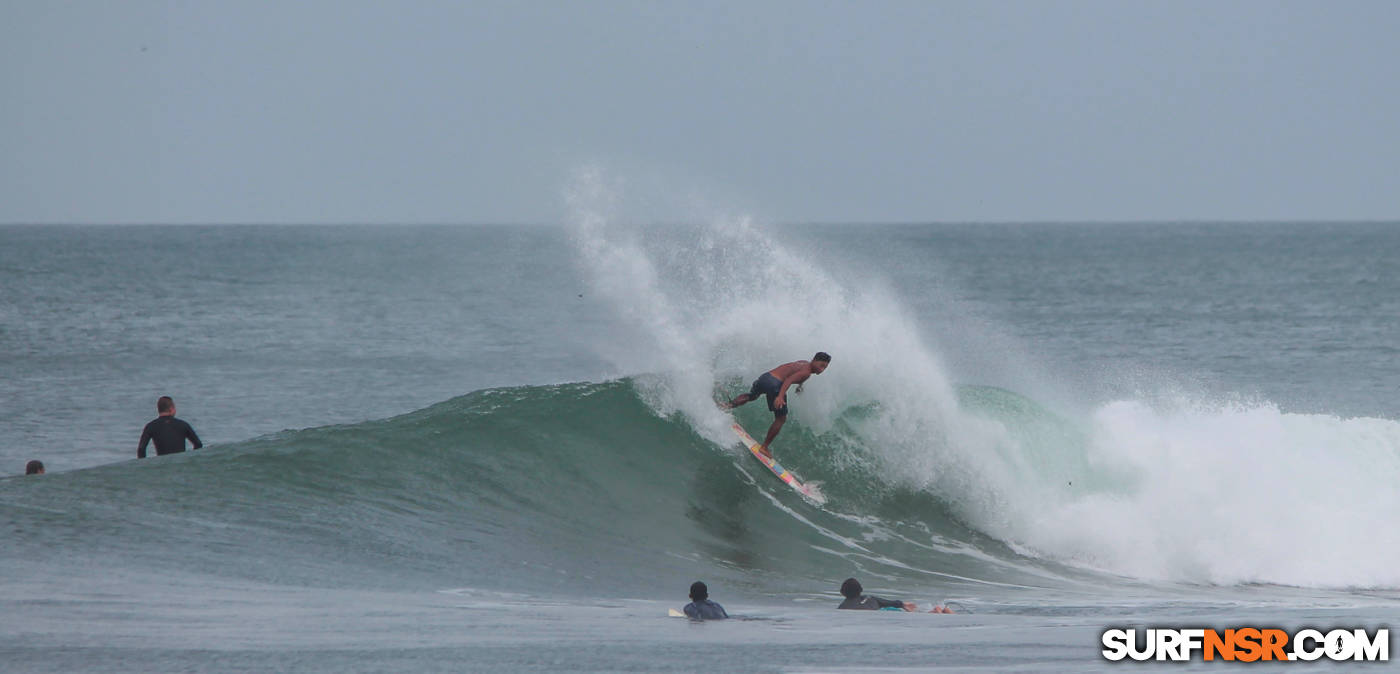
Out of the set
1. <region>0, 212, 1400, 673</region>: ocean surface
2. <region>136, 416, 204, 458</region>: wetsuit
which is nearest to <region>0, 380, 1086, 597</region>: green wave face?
<region>0, 212, 1400, 673</region>: ocean surface

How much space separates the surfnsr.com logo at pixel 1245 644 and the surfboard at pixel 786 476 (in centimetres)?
597

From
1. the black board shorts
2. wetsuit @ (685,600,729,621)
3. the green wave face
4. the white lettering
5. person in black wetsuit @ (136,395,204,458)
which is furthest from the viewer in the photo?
the black board shorts

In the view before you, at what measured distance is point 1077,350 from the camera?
43375 millimetres

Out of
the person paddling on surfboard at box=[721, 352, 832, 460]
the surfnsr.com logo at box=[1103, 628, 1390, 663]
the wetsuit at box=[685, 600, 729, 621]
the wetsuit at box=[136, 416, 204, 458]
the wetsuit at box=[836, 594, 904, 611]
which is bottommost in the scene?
the wetsuit at box=[685, 600, 729, 621]

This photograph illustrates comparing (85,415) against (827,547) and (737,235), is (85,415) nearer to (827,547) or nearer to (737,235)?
(737,235)

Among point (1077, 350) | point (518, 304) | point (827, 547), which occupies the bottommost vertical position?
point (827, 547)

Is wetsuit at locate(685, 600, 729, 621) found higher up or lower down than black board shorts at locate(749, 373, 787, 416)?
lower down

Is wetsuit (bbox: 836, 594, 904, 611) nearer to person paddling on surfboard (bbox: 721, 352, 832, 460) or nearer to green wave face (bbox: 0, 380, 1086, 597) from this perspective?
green wave face (bbox: 0, 380, 1086, 597)

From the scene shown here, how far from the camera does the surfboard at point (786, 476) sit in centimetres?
1641

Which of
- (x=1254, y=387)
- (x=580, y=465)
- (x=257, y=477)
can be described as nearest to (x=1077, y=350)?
(x=1254, y=387)

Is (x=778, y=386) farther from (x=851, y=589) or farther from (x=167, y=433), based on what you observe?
(x=167, y=433)

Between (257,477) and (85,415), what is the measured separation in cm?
1546

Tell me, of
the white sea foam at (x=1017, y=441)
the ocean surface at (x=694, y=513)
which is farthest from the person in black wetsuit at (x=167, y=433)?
the white sea foam at (x=1017, y=441)

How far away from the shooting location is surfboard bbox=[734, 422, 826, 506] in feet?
53.8
